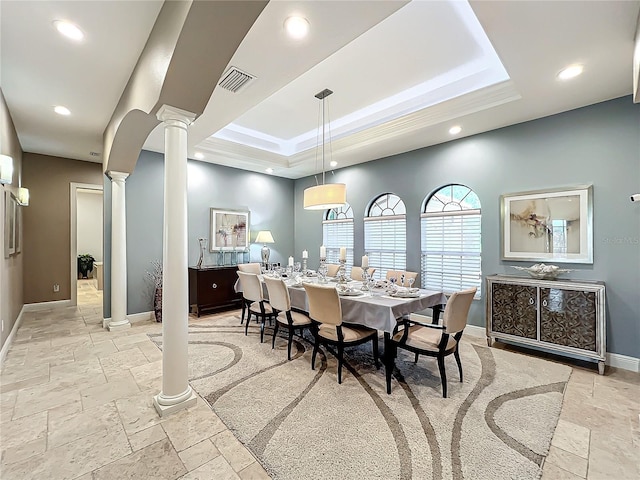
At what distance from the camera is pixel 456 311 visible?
8.50 ft

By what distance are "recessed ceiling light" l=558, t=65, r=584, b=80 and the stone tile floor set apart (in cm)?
297

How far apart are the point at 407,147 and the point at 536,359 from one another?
11.5ft

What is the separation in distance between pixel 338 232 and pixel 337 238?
0.14 metres

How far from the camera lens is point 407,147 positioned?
192 inches

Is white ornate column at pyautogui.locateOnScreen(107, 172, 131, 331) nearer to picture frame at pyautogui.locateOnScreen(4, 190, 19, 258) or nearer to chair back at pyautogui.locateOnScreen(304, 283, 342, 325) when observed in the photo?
picture frame at pyautogui.locateOnScreen(4, 190, 19, 258)

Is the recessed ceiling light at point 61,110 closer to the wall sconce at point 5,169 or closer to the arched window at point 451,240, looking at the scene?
the wall sconce at point 5,169

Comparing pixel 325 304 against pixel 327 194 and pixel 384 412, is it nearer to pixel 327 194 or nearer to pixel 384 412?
pixel 384 412

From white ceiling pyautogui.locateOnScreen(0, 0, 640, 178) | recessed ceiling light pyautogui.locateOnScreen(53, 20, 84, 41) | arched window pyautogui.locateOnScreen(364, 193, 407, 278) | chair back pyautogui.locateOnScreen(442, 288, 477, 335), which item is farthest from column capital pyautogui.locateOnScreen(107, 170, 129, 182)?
chair back pyautogui.locateOnScreen(442, 288, 477, 335)

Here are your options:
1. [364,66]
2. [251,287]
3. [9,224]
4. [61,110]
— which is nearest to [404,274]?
[251,287]

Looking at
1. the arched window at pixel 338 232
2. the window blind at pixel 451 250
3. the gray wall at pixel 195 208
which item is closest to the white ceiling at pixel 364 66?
the gray wall at pixel 195 208

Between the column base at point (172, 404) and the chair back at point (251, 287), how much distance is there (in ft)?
5.08

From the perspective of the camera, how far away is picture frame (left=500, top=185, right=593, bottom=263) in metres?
3.40

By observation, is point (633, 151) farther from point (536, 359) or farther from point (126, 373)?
point (126, 373)

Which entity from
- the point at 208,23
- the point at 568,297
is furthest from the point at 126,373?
the point at 568,297
